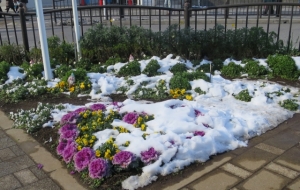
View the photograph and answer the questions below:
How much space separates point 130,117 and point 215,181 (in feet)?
4.52

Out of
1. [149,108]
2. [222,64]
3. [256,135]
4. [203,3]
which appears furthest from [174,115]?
[203,3]

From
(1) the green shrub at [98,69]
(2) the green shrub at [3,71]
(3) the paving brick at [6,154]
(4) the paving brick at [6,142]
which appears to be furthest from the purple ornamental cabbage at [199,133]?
(2) the green shrub at [3,71]

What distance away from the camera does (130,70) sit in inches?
253

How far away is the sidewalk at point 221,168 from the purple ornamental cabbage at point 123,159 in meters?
0.38

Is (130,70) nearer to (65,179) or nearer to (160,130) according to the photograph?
(160,130)

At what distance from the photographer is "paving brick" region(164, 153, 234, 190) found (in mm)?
3369

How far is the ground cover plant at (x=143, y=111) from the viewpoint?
3604 millimetres

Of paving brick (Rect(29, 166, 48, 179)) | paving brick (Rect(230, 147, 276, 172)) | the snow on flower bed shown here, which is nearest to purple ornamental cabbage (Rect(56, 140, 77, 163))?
the snow on flower bed

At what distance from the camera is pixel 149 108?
462 cm

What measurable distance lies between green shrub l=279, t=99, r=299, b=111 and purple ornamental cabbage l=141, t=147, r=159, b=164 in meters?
2.25

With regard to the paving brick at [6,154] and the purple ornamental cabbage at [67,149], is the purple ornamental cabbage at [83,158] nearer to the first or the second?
the purple ornamental cabbage at [67,149]

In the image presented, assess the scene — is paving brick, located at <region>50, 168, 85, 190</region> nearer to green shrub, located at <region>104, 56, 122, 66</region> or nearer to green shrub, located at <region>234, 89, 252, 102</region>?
green shrub, located at <region>234, 89, 252, 102</region>

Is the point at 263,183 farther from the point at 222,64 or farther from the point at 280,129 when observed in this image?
the point at 222,64

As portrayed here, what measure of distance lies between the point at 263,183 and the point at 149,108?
1763mm
